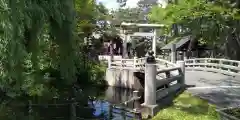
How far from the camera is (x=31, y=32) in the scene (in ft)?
23.4

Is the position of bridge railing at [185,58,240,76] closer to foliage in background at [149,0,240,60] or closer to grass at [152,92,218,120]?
foliage in background at [149,0,240,60]

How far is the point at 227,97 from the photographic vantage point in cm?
1111

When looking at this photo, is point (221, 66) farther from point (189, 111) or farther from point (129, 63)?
point (189, 111)

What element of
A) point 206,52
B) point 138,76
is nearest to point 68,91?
point 138,76

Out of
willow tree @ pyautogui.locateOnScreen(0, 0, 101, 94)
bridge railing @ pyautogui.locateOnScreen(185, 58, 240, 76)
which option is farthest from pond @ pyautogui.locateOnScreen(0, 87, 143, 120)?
bridge railing @ pyautogui.locateOnScreen(185, 58, 240, 76)

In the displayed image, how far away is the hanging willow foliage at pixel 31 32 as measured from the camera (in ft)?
20.5

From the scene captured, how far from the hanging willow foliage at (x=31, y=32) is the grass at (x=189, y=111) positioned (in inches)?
128

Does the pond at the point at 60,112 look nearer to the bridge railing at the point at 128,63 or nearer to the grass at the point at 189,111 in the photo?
the grass at the point at 189,111

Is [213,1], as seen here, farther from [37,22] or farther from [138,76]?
[138,76]

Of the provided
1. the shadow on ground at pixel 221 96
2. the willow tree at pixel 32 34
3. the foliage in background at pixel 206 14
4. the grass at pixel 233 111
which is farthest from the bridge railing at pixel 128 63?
the willow tree at pixel 32 34

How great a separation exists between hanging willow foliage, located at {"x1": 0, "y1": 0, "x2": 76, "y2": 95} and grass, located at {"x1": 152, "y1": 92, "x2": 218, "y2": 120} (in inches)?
128

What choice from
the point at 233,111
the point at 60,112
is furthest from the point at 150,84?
the point at 60,112

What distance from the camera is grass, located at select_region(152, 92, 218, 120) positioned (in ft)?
29.7

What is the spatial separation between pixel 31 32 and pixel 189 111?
536 centimetres
